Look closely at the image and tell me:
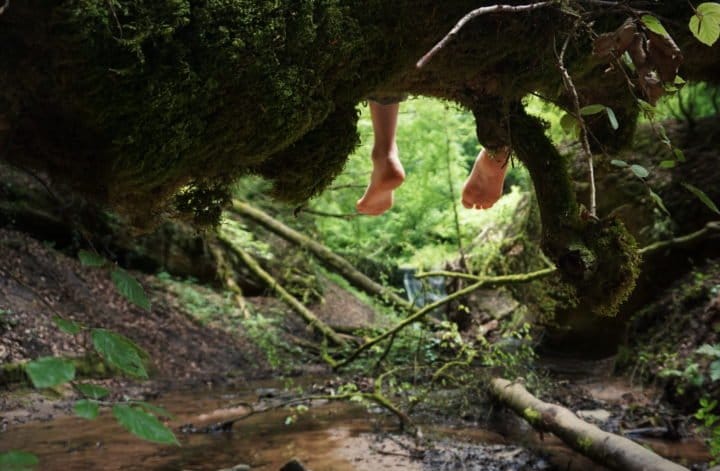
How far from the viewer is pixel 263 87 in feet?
5.43

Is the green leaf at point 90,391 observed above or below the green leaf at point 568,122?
below

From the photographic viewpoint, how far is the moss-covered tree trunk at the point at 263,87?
147 cm

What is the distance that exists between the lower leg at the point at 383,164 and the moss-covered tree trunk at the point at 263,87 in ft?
1.91

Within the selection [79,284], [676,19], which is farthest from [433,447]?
[79,284]

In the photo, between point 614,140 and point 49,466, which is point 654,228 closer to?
point 614,140

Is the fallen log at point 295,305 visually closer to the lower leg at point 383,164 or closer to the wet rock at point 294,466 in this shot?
the wet rock at point 294,466

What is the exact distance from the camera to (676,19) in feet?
6.59

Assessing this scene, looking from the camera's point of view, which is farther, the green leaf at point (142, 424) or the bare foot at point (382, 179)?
the bare foot at point (382, 179)

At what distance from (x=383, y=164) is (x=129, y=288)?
198 centimetres

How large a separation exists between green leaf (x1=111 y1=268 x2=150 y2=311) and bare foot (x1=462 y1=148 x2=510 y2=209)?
1.91 m

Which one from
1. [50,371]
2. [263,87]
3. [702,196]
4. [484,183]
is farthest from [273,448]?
[50,371]

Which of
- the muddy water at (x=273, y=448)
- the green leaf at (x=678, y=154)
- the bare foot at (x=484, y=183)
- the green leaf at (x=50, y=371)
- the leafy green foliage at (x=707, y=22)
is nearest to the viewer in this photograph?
the green leaf at (x=50, y=371)

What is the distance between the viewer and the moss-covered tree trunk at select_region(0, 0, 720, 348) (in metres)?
1.47

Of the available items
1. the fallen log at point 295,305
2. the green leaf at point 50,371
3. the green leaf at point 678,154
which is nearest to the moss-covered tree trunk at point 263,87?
the green leaf at point 678,154
